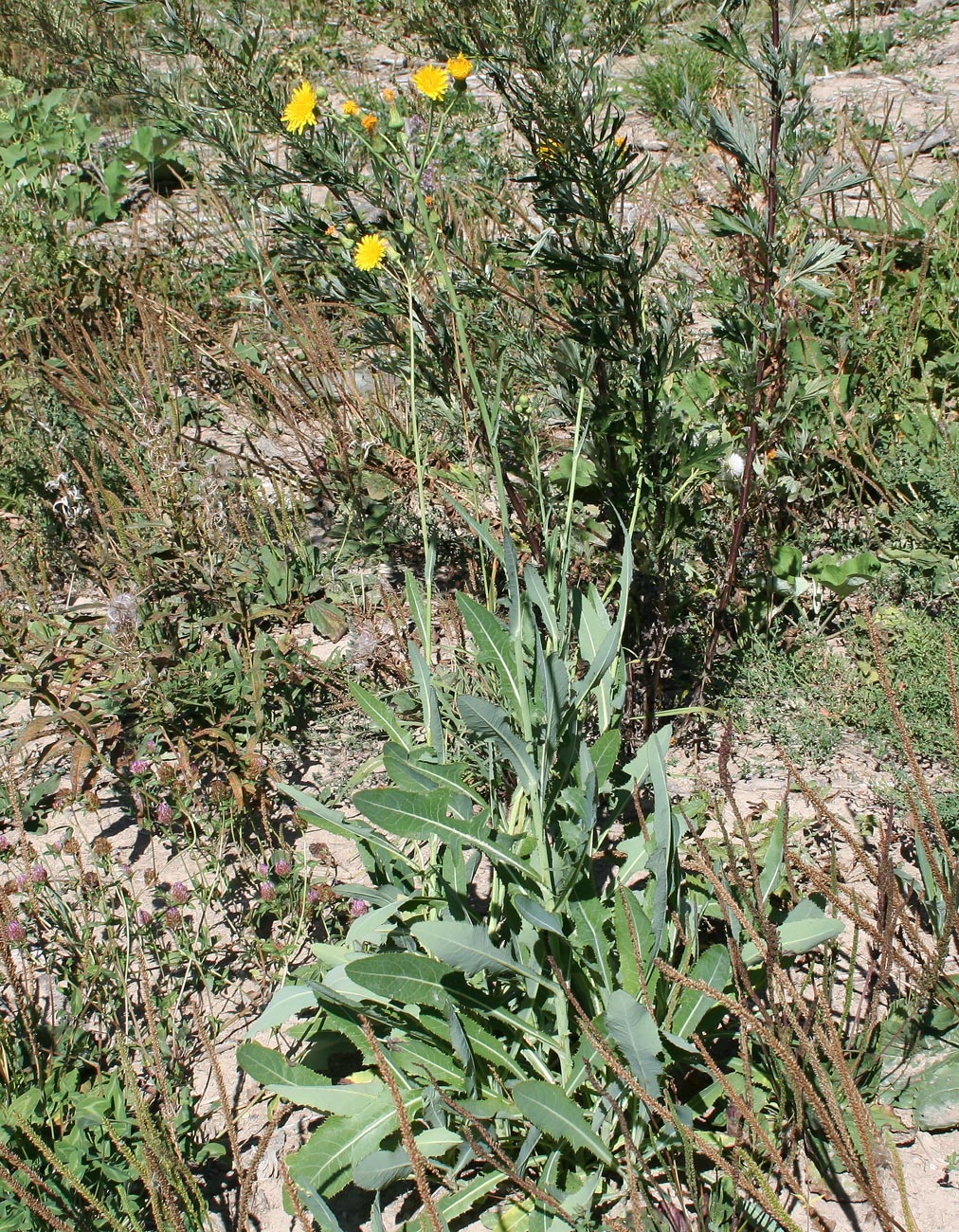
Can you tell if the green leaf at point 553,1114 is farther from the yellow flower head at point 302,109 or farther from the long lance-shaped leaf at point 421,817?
the yellow flower head at point 302,109

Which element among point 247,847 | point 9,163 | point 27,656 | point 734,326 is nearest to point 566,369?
point 734,326

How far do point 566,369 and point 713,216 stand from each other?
47 cm

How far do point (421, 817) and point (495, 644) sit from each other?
361 millimetres

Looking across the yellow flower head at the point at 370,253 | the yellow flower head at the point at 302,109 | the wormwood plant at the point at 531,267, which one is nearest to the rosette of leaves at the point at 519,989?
the wormwood plant at the point at 531,267

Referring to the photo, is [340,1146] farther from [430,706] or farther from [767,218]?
[767,218]

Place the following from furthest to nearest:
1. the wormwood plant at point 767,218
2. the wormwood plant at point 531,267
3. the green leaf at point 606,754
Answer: the wormwood plant at point 531,267
the wormwood plant at point 767,218
the green leaf at point 606,754

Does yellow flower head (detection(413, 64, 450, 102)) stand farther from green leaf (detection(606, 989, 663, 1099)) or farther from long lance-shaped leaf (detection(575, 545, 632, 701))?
green leaf (detection(606, 989, 663, 1099))

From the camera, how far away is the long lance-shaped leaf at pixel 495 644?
6.22 feet

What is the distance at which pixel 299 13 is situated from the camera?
25.3 ft

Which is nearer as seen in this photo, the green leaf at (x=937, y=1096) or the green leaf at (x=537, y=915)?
the green leaf at (x=537, y=915)

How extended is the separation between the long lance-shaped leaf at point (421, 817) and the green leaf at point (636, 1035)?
0.29 meters

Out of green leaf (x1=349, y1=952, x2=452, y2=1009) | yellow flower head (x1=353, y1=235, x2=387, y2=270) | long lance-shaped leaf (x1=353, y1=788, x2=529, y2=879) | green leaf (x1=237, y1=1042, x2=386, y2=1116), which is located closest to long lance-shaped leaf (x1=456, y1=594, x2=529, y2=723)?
long lance-shaped leaf (x1=353, y1=788, x2=529, y2=879)

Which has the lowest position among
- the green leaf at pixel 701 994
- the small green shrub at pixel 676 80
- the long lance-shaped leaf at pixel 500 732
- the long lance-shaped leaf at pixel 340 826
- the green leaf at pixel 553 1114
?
the green leaf at pixel 553 1114

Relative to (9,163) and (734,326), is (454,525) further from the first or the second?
(9,163)
